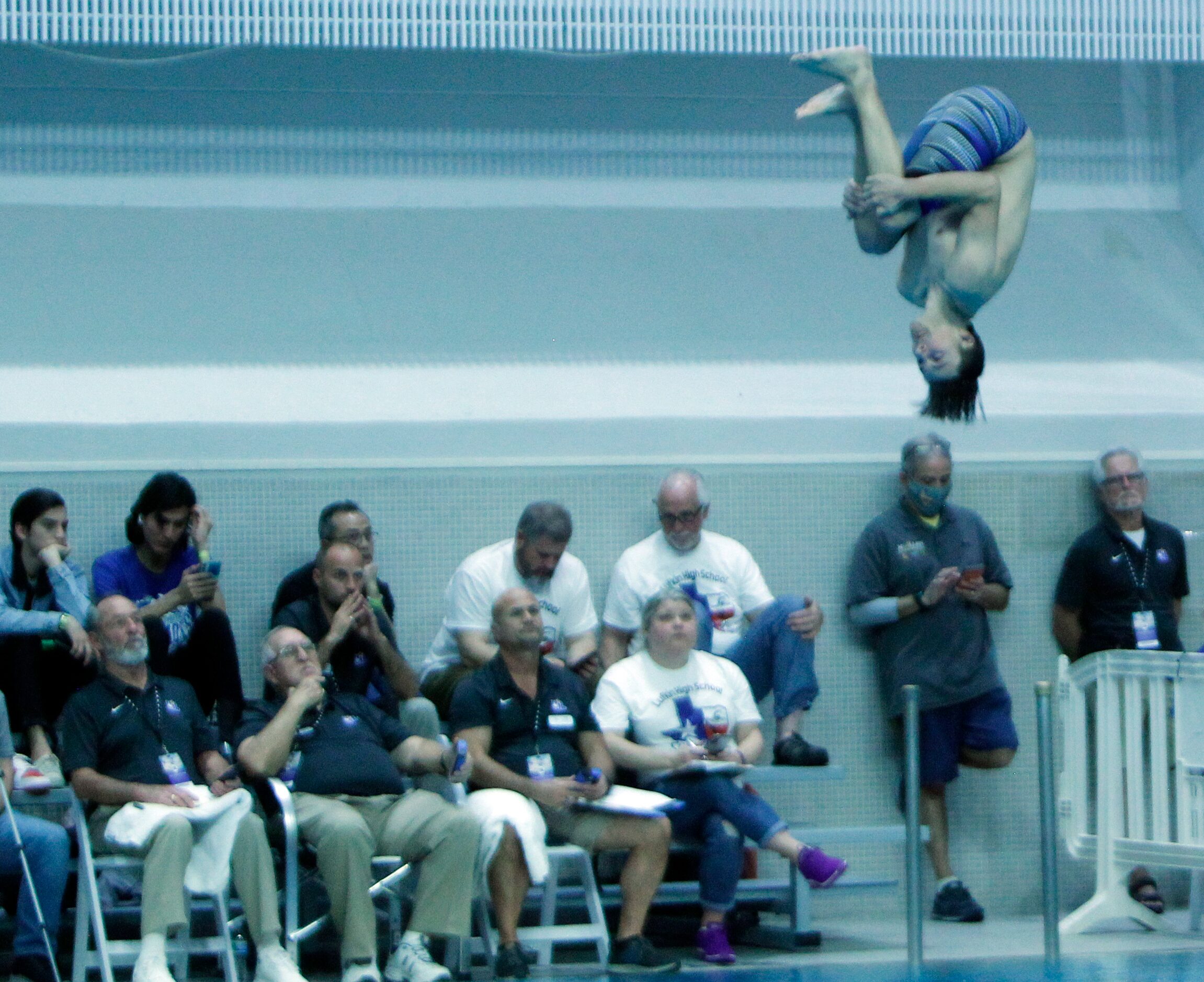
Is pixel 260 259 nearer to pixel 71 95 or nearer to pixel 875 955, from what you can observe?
pixel 71 95

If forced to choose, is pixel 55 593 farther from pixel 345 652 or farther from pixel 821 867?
pixel 821 867

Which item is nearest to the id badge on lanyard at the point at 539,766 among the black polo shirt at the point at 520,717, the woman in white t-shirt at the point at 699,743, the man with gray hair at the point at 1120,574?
the black polo shirt at the point at 520,717

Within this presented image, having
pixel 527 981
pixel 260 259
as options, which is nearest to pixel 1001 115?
pixel 527 981

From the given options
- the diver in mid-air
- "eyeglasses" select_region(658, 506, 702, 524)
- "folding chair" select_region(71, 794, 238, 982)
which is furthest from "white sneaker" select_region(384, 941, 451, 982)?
the diver in mid-air

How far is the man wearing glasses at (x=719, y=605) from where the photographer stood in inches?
257

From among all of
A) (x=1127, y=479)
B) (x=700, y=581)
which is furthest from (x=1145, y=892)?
(x=700, y=581)

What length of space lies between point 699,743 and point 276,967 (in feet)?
5.36

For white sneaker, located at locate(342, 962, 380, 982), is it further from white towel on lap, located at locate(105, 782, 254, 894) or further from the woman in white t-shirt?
the woman in white t-shirt

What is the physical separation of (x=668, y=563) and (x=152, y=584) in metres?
1.82

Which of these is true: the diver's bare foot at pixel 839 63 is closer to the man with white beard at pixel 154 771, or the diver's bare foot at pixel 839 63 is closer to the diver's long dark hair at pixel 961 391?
the diver's long dark hair at pixel 961 391

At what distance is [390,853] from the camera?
554cm

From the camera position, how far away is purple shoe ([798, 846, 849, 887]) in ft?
18.8

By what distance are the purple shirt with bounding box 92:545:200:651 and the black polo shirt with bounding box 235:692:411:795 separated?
556mm

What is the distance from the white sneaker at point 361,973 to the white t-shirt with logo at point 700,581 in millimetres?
1754
